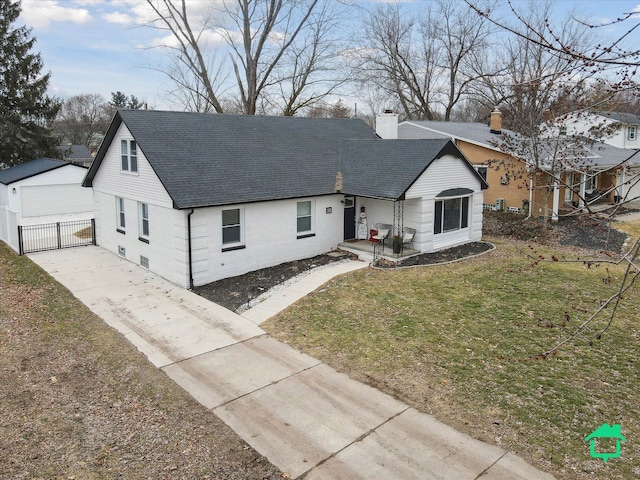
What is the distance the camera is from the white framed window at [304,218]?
57.3 ft

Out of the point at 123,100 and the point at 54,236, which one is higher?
the point at 123,100

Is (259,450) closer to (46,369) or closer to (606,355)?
(46,369)

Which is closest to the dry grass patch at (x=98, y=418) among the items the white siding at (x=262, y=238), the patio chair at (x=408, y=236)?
the white siding at (x=262, y=238)

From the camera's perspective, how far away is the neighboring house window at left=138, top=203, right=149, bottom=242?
16703 millimetres

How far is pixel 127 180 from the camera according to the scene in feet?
57.1

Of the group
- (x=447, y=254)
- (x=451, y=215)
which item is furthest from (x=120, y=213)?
(x=451, y=215)

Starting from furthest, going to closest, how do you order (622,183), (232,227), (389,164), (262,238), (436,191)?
(389,164), (436,191), (262,238), (232,227), (622,183)

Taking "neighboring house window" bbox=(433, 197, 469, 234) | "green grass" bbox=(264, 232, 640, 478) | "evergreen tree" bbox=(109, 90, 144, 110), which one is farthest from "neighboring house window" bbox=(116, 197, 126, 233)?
"evergreen tree" bbox=(109, 90, 144, 110)

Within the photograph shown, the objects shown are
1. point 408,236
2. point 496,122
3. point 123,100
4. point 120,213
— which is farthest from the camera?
point 123,100

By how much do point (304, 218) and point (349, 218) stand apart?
Answer: 7.96ft

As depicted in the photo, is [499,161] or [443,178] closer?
[443,178]

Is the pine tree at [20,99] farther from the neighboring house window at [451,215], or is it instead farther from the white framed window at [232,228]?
the neighboring house window at [451,215]

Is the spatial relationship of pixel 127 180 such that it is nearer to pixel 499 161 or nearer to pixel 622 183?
pixel 622 183

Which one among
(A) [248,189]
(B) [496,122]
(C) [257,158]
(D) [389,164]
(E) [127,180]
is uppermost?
(B) [496,122]
